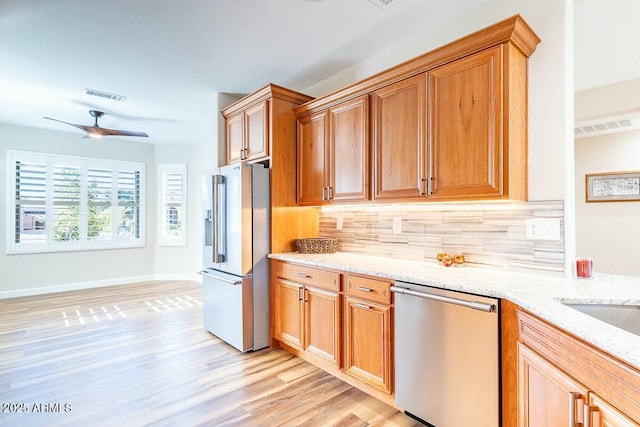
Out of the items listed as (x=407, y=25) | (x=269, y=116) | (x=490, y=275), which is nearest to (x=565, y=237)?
(x=490, y=275)

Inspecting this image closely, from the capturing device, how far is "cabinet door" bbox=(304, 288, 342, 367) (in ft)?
7.83

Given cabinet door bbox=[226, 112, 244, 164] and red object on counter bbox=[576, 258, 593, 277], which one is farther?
cabinet door bbox=[226, 112, 244, 164]

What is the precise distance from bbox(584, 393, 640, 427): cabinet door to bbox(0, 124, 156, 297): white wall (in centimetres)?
667

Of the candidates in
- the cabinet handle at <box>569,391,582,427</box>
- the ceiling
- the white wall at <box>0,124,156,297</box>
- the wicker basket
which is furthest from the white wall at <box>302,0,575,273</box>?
the white wall at <box>0,124,156,297</box>

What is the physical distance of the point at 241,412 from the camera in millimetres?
2061

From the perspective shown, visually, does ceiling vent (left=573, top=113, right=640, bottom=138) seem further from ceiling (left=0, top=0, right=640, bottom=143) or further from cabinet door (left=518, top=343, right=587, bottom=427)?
cabinet door (left=518, top=343, right=587, bottom=427)

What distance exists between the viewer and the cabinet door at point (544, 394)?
1099 millimetres

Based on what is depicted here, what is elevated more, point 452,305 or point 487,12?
point 487,12

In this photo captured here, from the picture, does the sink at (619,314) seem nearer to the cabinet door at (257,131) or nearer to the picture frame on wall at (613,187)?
the cabinet door at (257,131)

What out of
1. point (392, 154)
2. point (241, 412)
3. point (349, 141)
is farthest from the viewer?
point (349, 141)

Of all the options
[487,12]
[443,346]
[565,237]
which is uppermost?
[487,12]

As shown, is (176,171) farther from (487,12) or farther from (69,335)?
(487,12)

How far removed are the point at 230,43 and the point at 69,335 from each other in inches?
134

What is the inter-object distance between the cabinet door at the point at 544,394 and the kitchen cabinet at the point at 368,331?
0.77 m
